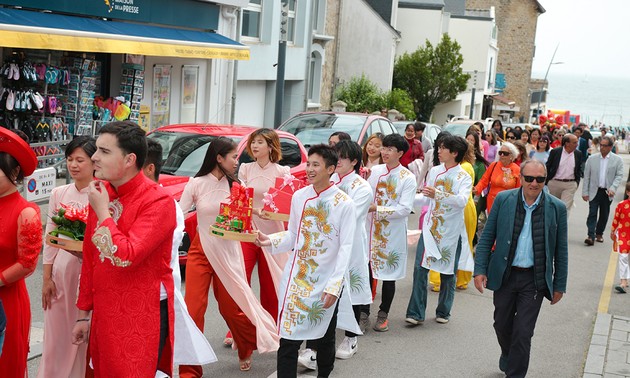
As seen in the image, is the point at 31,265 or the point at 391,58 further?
the point at 391,58

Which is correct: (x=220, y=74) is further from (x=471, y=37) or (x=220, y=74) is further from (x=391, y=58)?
(x=471, y=37)

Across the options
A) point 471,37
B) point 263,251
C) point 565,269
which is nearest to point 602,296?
point 565,269

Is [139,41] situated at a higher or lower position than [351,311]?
higher

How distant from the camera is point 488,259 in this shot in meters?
7.14

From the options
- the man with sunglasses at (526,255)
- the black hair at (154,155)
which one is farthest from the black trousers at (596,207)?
the black hair at (154,155)

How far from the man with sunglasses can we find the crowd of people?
11 mm

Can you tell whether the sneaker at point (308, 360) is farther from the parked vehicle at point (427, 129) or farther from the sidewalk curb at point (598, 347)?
the parked vehicle at point (427, 129)

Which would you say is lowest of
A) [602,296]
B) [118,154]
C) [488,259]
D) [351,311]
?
[602,296]

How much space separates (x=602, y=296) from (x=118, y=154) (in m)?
8.47

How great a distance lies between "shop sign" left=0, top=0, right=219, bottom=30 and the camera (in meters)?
15.4

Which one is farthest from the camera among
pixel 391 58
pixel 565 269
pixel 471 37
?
pixel 471 37

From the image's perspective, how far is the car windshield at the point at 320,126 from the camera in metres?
15.3

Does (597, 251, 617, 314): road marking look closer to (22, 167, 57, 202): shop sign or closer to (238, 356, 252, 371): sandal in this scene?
(238, 356, 252, 371): sandal

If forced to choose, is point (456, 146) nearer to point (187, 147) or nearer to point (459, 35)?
point (187, 147)
